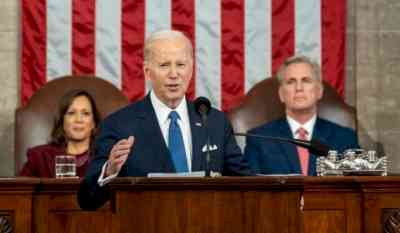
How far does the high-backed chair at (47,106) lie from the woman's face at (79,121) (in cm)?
30

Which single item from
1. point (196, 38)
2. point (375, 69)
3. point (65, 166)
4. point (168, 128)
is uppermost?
point (196, 38)

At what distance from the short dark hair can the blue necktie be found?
178 cm

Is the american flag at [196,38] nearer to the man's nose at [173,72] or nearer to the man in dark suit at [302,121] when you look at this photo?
the man in dark suit at [302,121]

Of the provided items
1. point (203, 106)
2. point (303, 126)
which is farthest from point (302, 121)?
point (203, 106)

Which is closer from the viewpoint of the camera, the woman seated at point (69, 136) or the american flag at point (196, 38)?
the woman seated at point (69, 136)

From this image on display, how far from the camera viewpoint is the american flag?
8.52 meters

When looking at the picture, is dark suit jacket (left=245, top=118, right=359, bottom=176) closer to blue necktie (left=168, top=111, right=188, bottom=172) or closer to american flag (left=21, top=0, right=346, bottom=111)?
american flag (left=21, top=0, right=346, bottom=111)

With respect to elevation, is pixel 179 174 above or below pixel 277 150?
below

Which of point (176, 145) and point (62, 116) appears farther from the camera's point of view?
point (62, 116)

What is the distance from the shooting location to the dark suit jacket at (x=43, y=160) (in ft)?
24.1

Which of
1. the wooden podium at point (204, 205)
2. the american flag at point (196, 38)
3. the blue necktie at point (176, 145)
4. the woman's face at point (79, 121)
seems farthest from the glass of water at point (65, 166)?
the wooden podium at point (204, 205)

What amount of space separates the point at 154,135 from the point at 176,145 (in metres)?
0.11

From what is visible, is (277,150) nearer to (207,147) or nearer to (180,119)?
(180,119)

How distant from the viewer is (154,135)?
568cm
